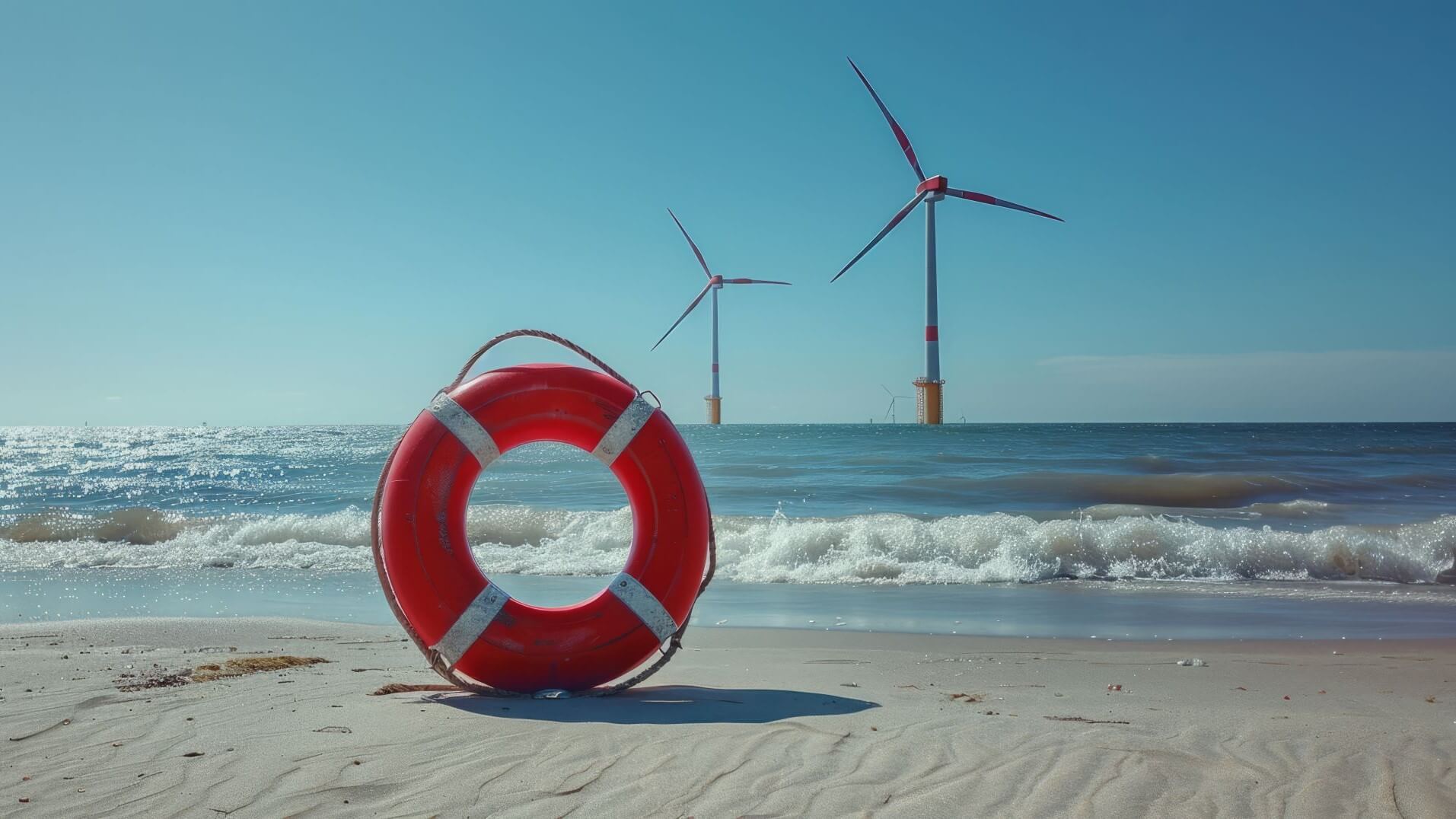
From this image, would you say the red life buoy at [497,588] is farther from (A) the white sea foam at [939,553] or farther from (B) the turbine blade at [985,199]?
(B) the turbine blade at [985,199]

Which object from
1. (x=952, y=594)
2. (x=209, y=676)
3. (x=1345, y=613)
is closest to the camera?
(x=209, y=676)

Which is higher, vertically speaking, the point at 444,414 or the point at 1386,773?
the point at 444,414

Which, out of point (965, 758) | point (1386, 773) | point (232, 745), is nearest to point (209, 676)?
point (232, 745)

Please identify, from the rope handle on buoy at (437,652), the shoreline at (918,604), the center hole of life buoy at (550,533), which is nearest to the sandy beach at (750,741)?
the rope handle on buoy at (437,652)

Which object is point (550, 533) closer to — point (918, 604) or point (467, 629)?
point (918, 604)

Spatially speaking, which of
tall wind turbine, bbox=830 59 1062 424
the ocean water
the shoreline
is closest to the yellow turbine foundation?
tall wind turbine, bbox=830 59 1062 424

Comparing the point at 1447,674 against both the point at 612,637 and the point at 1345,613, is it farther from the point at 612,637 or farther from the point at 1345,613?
the point at 612,637

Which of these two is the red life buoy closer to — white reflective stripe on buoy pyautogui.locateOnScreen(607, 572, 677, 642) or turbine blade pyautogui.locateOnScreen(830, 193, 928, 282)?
white reflective stripe on buoy pyautogui.locateOnScreen(607, 572, 677, 642)
